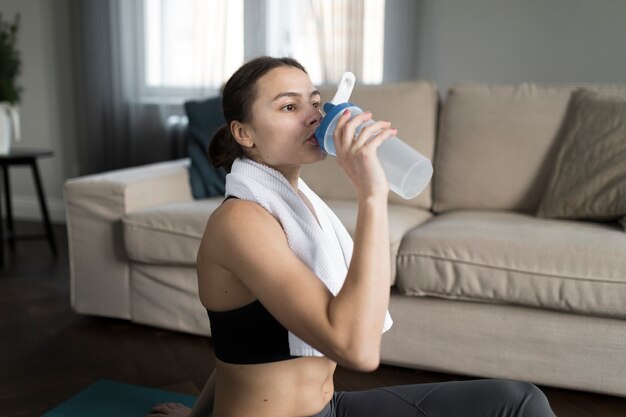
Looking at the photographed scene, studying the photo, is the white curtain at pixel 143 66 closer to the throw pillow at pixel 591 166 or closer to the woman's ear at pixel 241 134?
the throw pillow at pixel 591 166

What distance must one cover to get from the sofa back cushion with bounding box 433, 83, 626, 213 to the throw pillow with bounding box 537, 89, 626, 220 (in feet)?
0.31

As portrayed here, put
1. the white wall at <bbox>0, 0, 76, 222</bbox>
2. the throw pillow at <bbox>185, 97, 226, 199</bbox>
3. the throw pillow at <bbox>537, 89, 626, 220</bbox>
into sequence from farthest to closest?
1. the white wall at <bbox>0, 0, 76, 222</bbox>
2. the throw pillow at <bbox>185, 97, 226, 199</bbox>
3. the throw pillow at <bbox>537, 89, 626, 220</bbox>

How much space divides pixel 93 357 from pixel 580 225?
1559 millimetres

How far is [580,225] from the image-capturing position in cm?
191

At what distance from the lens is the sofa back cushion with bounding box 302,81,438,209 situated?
241 cm

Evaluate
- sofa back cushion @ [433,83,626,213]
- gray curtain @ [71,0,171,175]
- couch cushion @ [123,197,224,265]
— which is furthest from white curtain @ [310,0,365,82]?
couch cushion @ [123,197,224,265]

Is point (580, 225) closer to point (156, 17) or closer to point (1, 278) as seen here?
point (1, 278)

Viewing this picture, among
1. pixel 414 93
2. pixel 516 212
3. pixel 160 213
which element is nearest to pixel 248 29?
pixel 414 93

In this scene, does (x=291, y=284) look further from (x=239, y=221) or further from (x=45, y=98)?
(x=45, y=98)

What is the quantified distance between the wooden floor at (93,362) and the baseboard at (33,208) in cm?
169

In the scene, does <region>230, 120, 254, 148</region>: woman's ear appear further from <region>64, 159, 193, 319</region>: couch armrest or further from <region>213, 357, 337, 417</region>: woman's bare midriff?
<region>64, 159, 193, 319</region>: couch armrest

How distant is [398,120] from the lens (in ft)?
7.98

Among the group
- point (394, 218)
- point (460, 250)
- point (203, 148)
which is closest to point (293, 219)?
point (460, 250)

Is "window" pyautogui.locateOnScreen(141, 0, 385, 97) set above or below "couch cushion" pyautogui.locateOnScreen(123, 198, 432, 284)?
above
